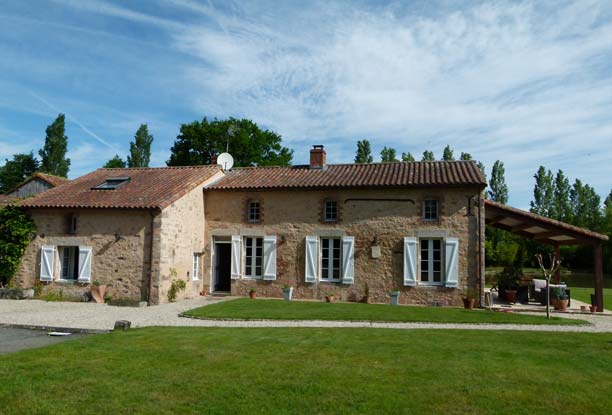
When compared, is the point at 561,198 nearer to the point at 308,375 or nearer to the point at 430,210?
the point at 430,210

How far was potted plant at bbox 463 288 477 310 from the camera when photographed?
14.7 metres

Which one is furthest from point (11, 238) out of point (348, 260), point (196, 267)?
point (348, 260)

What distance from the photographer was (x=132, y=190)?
1709cm

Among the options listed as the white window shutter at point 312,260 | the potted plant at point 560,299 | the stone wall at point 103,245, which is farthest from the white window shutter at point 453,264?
the stone wall at point 103,245

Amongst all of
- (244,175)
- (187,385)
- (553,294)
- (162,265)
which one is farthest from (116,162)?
(187,385)

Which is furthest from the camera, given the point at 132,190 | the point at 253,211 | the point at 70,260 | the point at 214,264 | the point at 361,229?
the point at 214,264

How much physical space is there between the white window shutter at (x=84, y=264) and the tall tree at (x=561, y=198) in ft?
154

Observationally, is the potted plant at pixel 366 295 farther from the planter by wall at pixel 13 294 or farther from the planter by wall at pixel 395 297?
the planter by wall at pixel 13 294

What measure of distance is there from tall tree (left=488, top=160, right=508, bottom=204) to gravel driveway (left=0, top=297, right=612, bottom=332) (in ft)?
118

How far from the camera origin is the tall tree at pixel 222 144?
3488 cm

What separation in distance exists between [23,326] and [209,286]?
298 inches

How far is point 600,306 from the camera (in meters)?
14.2

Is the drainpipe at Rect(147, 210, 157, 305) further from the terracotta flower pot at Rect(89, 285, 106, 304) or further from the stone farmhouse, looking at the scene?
the terracotta flower pot at Rect(89, 285, 106, 304)

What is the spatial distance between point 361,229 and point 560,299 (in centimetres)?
641
